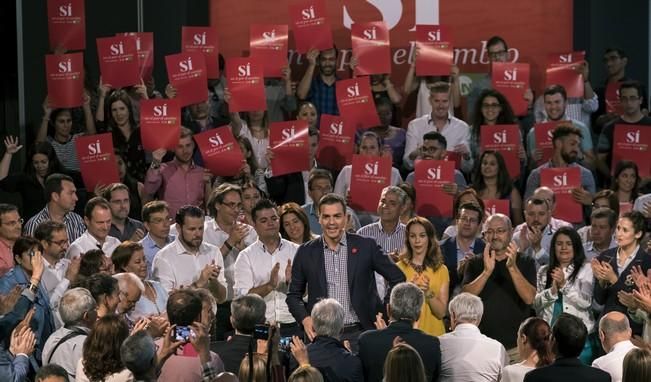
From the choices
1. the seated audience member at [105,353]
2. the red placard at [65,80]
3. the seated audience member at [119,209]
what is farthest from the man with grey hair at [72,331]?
the red placard at [65,80]

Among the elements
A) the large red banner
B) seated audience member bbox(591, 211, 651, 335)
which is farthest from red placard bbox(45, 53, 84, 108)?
seated audience member bbox(591, 211, 651, 335)

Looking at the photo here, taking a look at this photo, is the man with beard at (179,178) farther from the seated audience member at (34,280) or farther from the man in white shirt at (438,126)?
the seated audience member at (34,280)

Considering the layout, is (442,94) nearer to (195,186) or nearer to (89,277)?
(195,186)

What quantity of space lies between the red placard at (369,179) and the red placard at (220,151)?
3.10 feet

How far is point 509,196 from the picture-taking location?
11.8 m

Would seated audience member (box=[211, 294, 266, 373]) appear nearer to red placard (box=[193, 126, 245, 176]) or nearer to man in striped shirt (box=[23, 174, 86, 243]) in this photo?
man in striped shirt (box=[23, 174, 86, 243])

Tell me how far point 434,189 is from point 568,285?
1.96 m

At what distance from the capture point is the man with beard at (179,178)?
11930mm

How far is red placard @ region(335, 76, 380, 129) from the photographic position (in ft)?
41.3

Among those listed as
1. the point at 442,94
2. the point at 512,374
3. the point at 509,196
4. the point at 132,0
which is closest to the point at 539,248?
the point at 509,196

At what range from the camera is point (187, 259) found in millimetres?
10211

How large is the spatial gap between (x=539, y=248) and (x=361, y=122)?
232cm

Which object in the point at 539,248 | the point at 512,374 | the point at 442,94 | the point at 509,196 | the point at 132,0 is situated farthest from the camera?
the point at 132,0

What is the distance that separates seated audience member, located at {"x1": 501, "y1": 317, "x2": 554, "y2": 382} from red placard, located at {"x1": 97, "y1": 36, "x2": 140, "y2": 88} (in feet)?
18.3
